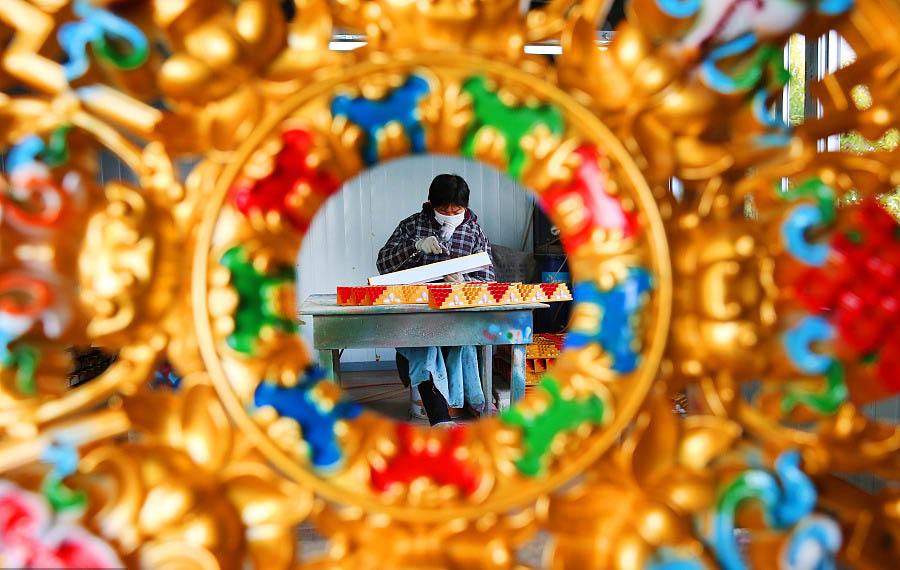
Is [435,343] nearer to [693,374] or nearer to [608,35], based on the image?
[608,35]

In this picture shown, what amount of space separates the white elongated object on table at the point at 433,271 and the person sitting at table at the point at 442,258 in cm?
6

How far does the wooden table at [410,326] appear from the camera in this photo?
6.50 ft

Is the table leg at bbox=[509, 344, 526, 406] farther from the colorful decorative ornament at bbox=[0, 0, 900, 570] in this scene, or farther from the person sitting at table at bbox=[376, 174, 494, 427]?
the colorful decorative ornament at bbox=[0, 0, 900, 570]

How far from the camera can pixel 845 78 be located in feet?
1.98

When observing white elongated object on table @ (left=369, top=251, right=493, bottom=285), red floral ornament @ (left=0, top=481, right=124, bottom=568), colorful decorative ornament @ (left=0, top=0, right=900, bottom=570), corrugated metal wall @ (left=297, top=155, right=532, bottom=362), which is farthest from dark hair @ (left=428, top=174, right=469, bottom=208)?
red floral ornament @ (left=0, top=481, right=124, bottom=568)

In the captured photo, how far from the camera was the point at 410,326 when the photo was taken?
6.57 ft

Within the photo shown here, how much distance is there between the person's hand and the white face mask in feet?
0.15

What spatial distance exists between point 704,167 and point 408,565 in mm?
407

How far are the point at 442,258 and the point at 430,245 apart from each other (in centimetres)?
8

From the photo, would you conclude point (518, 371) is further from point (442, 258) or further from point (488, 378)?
point (442, 258)

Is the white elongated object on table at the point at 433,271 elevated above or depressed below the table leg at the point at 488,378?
above

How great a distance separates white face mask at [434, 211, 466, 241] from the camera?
2.42 m

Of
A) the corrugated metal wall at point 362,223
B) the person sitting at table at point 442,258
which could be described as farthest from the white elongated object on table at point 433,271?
the corrugated metal wall at point 362,223

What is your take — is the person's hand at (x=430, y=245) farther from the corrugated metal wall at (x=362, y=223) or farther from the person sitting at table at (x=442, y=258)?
the corrugated metal wall at (x=362, y=223)
